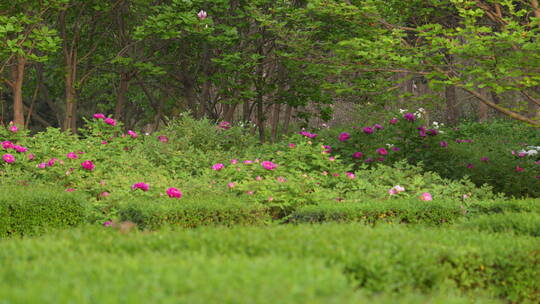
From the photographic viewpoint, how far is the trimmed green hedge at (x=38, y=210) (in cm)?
688

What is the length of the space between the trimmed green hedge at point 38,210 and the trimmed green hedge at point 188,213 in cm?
59

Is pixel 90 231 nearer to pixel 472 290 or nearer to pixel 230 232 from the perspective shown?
pixel 230 232

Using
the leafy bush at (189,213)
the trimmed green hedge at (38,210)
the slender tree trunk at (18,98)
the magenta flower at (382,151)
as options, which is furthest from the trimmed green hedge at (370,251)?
the slender tree trunk at (18,98)

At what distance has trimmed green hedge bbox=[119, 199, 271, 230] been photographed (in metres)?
6.77

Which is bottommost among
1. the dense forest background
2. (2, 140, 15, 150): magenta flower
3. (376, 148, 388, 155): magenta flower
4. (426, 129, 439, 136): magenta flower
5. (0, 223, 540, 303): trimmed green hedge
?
(376, 148, 388, 155): magenta flower

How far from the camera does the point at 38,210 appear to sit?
23.0ft

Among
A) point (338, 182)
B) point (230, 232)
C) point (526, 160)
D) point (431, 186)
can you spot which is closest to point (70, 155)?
point (338, 182)

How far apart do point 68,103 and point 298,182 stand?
812 cm

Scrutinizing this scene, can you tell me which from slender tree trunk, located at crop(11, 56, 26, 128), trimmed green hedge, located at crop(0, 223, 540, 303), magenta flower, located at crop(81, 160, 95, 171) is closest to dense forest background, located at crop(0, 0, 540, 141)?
slender tree trunk, located at crop(11, 56, 26, 128)

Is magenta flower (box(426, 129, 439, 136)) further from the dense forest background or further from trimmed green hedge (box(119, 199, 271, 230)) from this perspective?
trimmed green hedge (box(119, 199, 271, 230))

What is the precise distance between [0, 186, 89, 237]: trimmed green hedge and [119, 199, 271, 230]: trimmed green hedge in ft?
1.94

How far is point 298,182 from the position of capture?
28.1ft

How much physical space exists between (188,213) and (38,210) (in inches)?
71.2

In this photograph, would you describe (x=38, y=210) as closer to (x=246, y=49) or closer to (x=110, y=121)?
(x=110, y=121)
